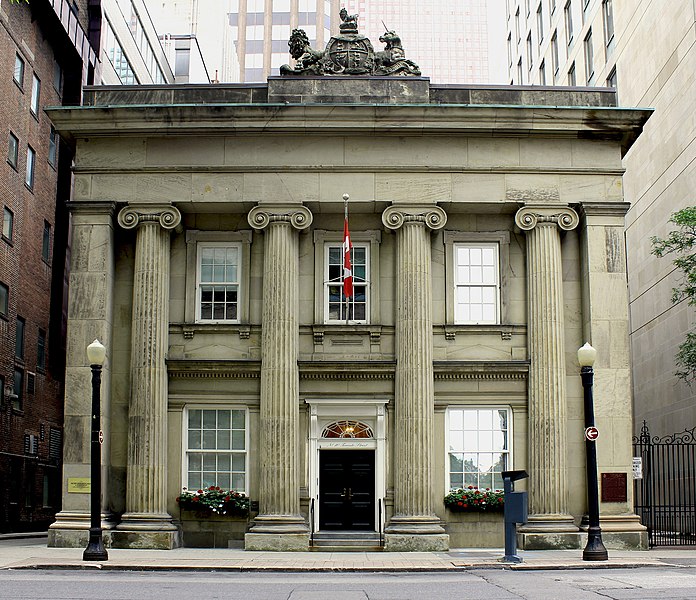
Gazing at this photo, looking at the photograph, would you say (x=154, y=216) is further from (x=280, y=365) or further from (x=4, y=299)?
(x=4, y=299)

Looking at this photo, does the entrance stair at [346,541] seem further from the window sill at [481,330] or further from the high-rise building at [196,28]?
the high-rise building at [196,28]

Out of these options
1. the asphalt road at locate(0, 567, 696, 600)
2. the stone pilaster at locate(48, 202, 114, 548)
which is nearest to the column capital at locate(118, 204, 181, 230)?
the stone pilaster at locate(48, 202, 114, 548)

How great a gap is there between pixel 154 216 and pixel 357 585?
1360 centimetres

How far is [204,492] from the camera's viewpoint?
2759 centimetres

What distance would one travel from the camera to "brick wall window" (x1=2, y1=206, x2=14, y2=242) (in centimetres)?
3938

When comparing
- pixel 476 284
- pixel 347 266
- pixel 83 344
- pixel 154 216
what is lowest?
pixel 83 344

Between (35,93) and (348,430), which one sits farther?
(35,93)

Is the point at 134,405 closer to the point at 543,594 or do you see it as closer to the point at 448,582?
the point at 448,582

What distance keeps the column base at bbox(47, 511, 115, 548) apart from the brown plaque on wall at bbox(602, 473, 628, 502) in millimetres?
12843

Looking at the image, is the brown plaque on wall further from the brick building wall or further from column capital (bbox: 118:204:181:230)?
the brick building wall

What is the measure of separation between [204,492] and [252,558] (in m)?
4.00

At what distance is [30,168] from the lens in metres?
42.8

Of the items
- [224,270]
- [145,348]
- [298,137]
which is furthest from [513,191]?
[145,348]

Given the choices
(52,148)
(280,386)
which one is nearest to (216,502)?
(280,386)
